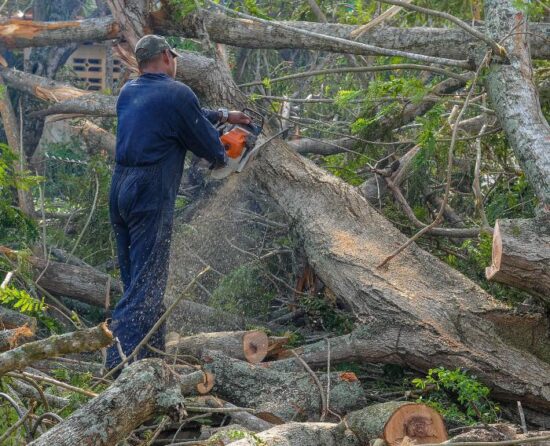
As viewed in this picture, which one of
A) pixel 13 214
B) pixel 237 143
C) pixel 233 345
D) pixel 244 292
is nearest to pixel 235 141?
pixel 237 143

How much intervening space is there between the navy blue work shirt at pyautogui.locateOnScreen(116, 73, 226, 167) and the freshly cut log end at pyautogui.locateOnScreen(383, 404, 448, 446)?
221 centimetres

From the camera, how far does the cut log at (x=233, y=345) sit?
15.6 feet

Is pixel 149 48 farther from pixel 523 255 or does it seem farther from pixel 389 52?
pixel 523 255

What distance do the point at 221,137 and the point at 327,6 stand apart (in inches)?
136

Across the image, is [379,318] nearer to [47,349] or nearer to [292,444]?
[292,444]

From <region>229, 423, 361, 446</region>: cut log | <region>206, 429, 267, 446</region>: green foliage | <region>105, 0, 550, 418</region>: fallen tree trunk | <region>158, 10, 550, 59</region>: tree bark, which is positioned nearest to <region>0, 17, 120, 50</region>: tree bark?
<region>158, 10, 550, 59</region>: tree bark

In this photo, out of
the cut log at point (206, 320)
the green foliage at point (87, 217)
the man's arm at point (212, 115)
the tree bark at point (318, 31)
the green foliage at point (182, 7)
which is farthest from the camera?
the green foliage at point (87, 217)

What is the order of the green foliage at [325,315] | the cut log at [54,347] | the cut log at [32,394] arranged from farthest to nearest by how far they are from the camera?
1. the green foliage at [325,315]
2. the cut log at [32,394]
3. the cut log at [54,347]

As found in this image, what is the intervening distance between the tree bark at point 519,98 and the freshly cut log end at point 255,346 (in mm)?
1707

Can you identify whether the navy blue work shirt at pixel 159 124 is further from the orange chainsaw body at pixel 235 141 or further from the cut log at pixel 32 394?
the cut log at pixel 32 394

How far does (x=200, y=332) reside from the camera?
17.6 feet

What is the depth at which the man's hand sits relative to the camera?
5.29 m

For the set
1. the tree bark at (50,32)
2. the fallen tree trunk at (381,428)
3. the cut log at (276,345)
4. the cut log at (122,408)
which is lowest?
the cut log at (276,345)

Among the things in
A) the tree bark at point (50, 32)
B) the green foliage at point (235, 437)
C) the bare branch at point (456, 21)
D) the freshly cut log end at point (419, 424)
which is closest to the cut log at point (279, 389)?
the freshly cut log end at point (419, 424)
